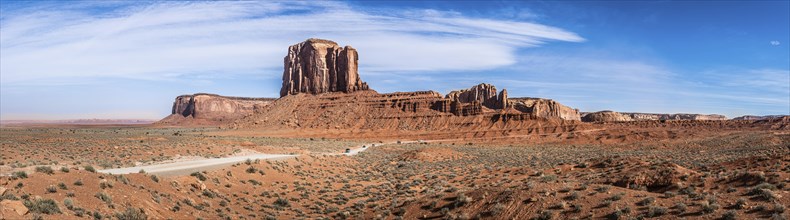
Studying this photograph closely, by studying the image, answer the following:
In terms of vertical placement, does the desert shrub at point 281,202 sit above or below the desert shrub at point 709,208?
below

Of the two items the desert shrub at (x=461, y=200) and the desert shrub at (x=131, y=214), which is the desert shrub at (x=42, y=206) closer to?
the desert shrub at (x=131, y=214)

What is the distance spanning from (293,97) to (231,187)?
111234 mm

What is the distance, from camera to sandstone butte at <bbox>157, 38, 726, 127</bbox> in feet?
329

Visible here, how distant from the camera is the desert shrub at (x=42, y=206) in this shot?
11.0 meters

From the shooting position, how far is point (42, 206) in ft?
36.6

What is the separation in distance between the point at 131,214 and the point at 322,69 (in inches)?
4799

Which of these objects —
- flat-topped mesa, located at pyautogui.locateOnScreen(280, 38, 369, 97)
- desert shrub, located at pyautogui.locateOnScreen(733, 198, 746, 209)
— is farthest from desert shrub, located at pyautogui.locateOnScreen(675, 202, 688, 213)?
flat-topped mesa, located at pyautogui.locateOnScreen(280, 38, 369, 97)

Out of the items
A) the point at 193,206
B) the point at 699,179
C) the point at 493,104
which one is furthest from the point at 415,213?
the point at 493,104

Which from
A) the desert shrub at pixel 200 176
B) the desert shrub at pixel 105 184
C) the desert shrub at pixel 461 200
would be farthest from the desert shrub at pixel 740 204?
the desert shrub at pixel 200 176

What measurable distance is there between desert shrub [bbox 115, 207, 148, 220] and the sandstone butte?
3343 inches

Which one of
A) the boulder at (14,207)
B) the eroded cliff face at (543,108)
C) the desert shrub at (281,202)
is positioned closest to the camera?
the boulder at (14,207)

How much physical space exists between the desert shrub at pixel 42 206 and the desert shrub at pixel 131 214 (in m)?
1.70

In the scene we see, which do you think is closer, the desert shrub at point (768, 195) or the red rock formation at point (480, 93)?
the desert shrub at point (768, 195)

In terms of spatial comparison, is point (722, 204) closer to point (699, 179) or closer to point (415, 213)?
point (699, 179)
